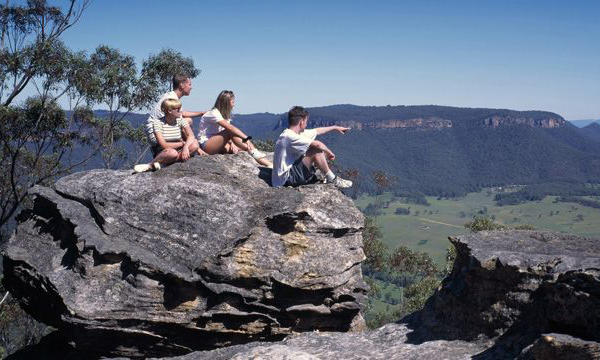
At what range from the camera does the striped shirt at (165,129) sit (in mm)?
12109

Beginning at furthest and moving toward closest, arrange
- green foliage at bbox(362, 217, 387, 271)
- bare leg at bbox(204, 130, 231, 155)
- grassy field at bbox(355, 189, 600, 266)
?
grassy field at bbox(355, 189, 600, 266)
green foliage at bbox(362, 217, 387, 271)
bare leg at bbox(204, 130, 231, 155)

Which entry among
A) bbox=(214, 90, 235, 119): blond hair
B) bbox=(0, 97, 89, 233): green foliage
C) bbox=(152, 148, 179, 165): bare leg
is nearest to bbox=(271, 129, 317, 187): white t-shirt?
bbox=(214, 90, 235, 119): blond hair

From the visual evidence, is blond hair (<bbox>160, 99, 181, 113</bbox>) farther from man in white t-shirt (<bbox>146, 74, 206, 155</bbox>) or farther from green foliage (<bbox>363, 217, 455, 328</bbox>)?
green foliage (<bbox>363, 217, 455, 328</bbox>)

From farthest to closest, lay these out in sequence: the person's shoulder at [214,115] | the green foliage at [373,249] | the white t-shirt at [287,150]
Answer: the green foliage at [373,249] < the person's shoulder at [214,115] < the white t-shirt at [287,150]

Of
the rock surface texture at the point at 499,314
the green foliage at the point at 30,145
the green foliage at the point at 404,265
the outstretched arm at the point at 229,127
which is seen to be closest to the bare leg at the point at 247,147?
the outstretched arm at the point at 229,127

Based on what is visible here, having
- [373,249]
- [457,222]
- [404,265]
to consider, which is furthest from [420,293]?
[457,222]

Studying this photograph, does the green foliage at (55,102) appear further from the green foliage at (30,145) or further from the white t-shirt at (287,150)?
the white t-shirt at (287,150)

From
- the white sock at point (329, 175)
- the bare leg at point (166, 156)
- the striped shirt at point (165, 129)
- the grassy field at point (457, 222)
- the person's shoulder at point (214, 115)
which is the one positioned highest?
the person's shoulder at point (214, 115)

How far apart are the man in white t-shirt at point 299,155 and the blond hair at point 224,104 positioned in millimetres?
1454

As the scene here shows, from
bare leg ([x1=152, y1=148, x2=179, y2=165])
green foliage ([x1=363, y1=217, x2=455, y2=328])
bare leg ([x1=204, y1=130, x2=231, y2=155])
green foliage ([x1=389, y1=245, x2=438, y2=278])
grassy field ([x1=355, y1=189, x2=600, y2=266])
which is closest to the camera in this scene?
bare leg ([x1=152, y1=148, x2=179, y2=165])

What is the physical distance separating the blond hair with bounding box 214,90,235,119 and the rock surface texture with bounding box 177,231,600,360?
16.8ft

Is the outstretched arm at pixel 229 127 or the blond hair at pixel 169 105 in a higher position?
the blond hair at pixel 169 105

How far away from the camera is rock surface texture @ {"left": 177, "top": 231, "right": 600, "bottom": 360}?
6.94 metres

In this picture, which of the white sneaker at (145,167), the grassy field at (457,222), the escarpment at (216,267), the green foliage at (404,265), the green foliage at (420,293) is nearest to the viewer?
the escarpment at (216,267)
